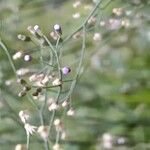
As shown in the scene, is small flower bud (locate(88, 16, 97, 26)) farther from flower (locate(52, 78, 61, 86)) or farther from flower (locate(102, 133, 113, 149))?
flower (locate(102, 133, 113, 149))

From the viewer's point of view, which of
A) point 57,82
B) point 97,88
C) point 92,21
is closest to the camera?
point 57,82

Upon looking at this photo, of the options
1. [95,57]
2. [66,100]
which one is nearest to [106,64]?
[95,57]

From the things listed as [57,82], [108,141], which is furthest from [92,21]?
[108,141]

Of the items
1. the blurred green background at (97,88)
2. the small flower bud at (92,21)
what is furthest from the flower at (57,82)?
the blurred green background at (97,88)

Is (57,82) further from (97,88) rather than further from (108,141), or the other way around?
(97,88)

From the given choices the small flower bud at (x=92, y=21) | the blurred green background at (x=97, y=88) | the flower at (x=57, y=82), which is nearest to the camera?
the flower at (x=57, y=82)

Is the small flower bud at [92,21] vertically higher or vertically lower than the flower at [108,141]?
higher

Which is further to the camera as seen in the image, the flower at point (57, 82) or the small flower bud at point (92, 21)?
the small flower bud at point (92, 21)

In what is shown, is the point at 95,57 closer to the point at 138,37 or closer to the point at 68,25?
the point at 138,37

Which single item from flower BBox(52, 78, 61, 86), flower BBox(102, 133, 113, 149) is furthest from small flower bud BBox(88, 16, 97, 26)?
flower BBox(102, 133, 113, 149)

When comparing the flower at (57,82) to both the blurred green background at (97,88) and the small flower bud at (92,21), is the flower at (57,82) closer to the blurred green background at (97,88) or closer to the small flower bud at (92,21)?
the small flower bud at (92,21)
